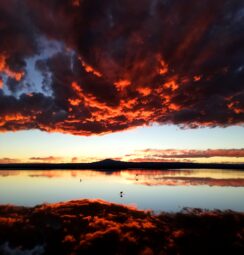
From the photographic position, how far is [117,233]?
1784cm

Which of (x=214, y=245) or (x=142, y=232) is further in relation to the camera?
(x=142, y=232)

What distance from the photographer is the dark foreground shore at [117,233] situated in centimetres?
1471

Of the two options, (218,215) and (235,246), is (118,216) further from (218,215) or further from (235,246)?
(235,246)

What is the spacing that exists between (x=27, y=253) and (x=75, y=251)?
244 cm

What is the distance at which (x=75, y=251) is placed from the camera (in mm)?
14219

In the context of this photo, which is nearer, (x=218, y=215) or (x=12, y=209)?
(x=218, y=215)

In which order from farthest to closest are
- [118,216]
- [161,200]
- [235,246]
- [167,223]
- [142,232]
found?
1. [161,200]
2. [118,216]
3. [167,223]
4. [142,232]
5. [235,246]

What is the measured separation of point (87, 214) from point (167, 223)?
7.39 m

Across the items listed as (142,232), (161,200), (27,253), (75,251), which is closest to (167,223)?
(142,232)

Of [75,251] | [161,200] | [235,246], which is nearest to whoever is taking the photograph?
[75,251]

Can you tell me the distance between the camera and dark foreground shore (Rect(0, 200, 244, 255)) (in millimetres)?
14711

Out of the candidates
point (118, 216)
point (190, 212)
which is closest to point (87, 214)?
point (118, 216)

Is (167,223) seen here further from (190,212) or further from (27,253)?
(27,253)

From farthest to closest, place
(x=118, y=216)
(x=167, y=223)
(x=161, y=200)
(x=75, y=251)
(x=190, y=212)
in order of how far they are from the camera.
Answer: (x=161, y=200) < (x=190, y=212) < (x=118, y=216) < (x=167, y=223) < (x=75, y=251)
